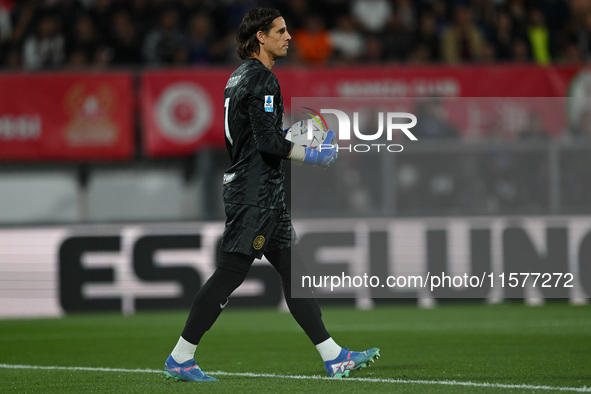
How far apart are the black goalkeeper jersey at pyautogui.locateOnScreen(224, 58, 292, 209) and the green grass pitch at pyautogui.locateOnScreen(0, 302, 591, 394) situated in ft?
3.71

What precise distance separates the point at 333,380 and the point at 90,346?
12.7 ft

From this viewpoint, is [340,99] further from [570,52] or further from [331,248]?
[570,52]

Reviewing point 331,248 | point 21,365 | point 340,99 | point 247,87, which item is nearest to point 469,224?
point 331,248

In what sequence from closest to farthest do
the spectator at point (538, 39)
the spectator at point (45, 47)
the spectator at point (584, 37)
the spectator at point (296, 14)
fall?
the spectator at point (45, 47) < the spectator at point (296, 14) < the spectator at point (538, 39) < the spectator at point (584, 37)

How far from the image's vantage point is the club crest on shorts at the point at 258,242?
6516mm

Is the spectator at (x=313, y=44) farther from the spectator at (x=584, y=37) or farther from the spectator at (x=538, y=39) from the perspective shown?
the spectator at (x=584, y=37)

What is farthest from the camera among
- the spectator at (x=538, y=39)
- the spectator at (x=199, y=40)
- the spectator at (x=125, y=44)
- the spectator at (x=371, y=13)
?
the spectator at (x=371, y=13)

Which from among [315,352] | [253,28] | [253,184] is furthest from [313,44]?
[253,184]

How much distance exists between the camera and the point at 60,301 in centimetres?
1330

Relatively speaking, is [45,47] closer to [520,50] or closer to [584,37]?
[520,50]

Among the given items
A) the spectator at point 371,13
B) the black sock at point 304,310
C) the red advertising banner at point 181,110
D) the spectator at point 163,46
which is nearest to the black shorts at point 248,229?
the black sock at point 304,310

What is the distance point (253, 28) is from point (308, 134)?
2.35 feet

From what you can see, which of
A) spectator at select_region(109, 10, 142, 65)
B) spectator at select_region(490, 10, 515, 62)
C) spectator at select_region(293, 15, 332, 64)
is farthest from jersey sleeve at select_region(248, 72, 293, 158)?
spectator at select_region(490, 10, 515, 62)

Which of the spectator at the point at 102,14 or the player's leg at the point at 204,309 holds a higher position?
the spectator at the point at 102,14
